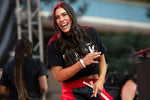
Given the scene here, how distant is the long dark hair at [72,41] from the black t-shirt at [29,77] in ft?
3.46

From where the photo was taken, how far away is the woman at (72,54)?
1.72 meters

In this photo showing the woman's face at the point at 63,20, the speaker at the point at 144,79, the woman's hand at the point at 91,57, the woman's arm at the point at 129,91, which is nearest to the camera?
the woman's hand at the point at 91,57

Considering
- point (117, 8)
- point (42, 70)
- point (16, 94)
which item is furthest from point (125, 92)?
point (117, 8)

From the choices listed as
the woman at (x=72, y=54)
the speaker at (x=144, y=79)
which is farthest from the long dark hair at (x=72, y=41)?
the speaker at (x=144, y=79)

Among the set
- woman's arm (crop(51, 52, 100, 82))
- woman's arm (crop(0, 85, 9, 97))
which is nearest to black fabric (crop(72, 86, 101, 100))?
woman's arm (crop(51, 52, 100, 82))

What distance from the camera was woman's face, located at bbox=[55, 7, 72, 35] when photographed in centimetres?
175

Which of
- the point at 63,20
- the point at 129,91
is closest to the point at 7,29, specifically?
the point at 129,91

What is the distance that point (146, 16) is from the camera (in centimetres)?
1461

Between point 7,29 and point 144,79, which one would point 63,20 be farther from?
point 7,29

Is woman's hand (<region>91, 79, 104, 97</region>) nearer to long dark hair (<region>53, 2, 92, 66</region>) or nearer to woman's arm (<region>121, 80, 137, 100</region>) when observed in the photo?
long dark hair (<region>53, 2, 92, 66</region>)

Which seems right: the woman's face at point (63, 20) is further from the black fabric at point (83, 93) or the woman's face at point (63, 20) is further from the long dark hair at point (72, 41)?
the black fabric at point (83, 93)

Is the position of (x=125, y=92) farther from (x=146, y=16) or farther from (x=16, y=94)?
(x=146, y=16)

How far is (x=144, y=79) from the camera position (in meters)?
1.97

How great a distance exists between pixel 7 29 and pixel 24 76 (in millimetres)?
2833
